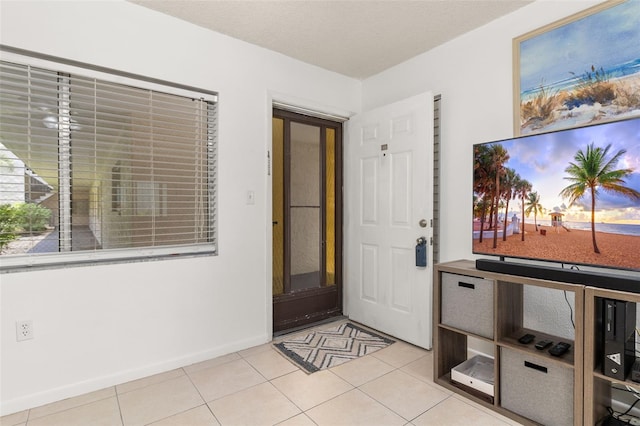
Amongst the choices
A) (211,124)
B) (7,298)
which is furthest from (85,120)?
(7,298)

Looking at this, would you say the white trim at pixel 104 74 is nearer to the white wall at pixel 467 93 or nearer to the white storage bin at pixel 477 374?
the white wall at pixel 467 93

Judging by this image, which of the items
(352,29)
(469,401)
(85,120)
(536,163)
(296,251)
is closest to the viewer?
(536,163)

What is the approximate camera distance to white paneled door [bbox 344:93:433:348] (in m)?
2.70

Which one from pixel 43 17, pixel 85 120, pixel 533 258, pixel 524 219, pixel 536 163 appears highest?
pixel 43 17

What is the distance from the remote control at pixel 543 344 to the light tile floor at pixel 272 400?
44 centimetres

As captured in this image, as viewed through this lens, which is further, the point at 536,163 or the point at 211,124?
the point at 211,124

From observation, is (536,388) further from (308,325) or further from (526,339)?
(308,325)

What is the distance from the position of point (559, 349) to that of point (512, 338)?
0.24m

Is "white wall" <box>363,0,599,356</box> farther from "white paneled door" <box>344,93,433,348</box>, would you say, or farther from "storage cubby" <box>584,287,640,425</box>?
"storage cubby" <box>584,287,640,425</box>

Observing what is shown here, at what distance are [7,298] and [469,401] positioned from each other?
2.72m

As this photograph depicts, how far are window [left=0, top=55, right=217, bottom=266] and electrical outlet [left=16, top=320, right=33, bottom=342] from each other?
34 cm

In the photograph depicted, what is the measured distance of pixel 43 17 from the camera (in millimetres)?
1980

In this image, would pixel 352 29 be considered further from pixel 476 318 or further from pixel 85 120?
pixel 476 318

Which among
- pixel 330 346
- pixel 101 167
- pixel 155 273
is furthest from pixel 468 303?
pixel 101 167
